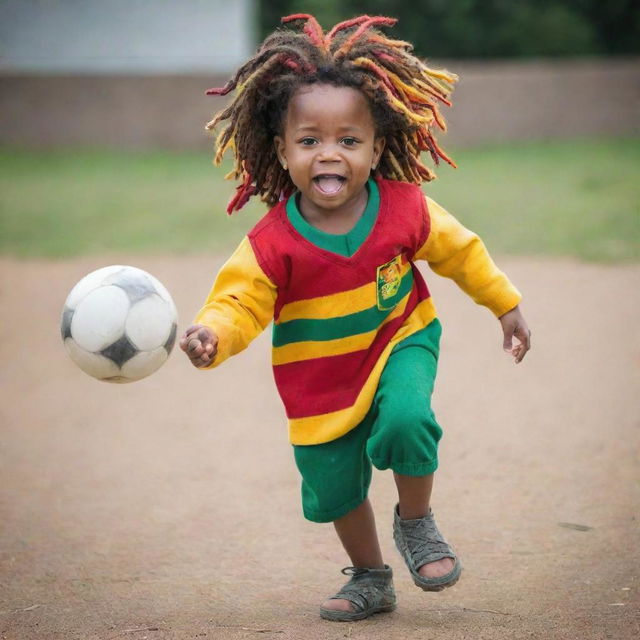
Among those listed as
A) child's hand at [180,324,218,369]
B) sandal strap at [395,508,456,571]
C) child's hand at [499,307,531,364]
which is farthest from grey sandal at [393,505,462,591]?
child's hand at [180,324,218,369]

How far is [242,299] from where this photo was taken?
3.33m

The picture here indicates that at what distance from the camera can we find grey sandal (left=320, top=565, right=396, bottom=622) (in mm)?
3629

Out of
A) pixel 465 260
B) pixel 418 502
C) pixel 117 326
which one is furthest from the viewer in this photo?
pixel 465 260

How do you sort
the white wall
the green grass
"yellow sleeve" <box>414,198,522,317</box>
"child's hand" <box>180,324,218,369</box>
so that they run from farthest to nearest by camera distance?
1. the white wall
2. the green grass
3. "yellow sleeve" <box>414,198,522,317</box>
4. "child's hand" <box>180,324,218,369</box>

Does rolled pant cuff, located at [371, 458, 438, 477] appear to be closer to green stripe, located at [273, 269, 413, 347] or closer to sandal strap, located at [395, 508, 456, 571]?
sandal strap, located at [395, 508, 456, 571]

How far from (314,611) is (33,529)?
1515mm

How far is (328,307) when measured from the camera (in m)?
3.39

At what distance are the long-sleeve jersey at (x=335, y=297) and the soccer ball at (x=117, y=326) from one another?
0.53ft

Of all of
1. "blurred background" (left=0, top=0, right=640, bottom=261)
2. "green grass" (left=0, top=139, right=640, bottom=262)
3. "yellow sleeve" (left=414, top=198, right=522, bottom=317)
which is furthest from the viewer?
"blurred background" (left=0, top=0, right=640, bottom=261)

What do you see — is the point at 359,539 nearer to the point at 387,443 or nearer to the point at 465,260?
the point at 387,443

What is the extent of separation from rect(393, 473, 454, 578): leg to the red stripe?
11.8 inches

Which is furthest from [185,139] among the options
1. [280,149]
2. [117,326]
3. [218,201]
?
[117,326]

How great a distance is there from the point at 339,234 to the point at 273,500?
6.20 ft

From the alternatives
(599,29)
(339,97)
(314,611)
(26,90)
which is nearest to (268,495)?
(314,611)
